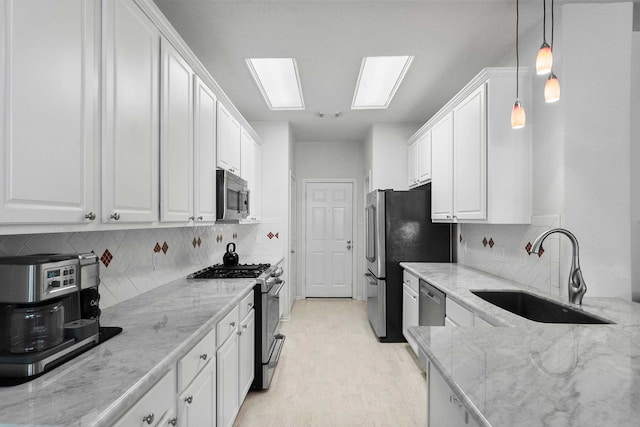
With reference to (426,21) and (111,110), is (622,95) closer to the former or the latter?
(426,21)

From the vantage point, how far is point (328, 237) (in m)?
6.00

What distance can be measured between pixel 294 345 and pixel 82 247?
2.59 m

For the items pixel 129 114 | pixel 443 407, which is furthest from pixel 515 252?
pixel 129 114

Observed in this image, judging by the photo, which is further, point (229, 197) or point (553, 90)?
point (229, 197)

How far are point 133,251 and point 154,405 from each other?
1201 millimetres

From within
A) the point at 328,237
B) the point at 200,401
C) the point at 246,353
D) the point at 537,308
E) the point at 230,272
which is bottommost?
the point at 246,353

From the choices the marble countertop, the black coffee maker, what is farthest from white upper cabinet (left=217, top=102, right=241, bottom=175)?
the black coffee maker

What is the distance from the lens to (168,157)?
1.88 metres

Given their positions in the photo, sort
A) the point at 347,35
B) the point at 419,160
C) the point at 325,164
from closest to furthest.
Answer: the point at 347,35
the point at 419,160
the point at 325,164

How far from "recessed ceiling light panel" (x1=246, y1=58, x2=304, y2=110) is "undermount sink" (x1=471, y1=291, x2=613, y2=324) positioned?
2.44 meters

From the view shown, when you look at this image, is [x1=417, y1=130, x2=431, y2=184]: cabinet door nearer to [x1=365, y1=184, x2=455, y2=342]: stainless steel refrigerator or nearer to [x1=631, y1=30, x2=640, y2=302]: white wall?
[x1=365, y1=184, x2=455, y2=342]: stainless steel refrigerator

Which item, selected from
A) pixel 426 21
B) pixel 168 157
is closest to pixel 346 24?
pixel 426 21

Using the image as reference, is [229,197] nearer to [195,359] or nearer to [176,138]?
[176,138]

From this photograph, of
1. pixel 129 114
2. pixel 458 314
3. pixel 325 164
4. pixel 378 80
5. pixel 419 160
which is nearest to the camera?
pixel 129 114
